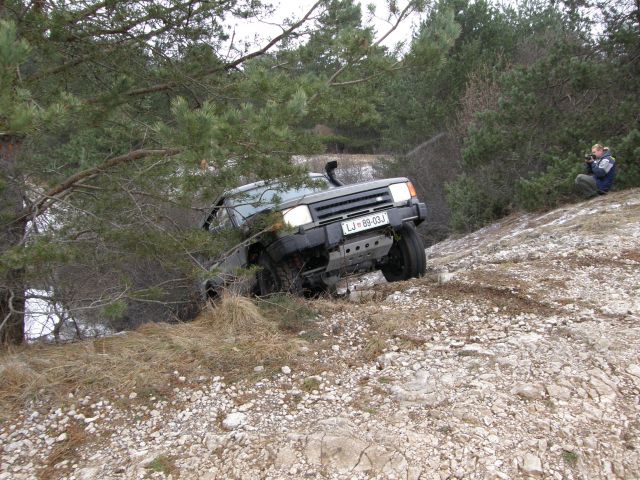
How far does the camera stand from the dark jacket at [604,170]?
32.1 ft

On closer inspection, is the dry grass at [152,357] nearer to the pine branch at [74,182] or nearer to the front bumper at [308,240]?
the front bumper at [308,240]

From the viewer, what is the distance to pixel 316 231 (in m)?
4.82

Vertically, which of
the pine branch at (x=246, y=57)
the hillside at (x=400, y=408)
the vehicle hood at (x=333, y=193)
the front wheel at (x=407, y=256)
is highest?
the pine branch at (x=246, y=57)

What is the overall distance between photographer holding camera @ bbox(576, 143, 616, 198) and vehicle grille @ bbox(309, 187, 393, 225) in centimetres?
639

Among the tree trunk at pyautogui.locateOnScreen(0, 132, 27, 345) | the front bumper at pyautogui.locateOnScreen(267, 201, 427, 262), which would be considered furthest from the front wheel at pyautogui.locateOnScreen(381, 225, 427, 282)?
the tree trunk at pyautogui.locateOnScreen(0, 132, 27, 345)

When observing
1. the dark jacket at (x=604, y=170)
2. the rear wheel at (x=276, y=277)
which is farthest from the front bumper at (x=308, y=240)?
the dark jacket at (x=604, y=170)

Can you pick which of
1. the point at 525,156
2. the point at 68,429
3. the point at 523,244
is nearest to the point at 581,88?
the point at 525,156

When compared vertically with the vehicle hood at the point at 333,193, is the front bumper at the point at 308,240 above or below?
below

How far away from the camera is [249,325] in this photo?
4320mm

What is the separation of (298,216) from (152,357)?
1.76 meters

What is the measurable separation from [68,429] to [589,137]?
11682mm

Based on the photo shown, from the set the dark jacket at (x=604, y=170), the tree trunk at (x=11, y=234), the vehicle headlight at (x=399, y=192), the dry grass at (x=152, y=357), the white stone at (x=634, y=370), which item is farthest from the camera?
the dark jacket at (x=604, y=170)

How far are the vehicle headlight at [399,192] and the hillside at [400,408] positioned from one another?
1.20m

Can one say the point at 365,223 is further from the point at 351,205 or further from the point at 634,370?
the point at 634,370
